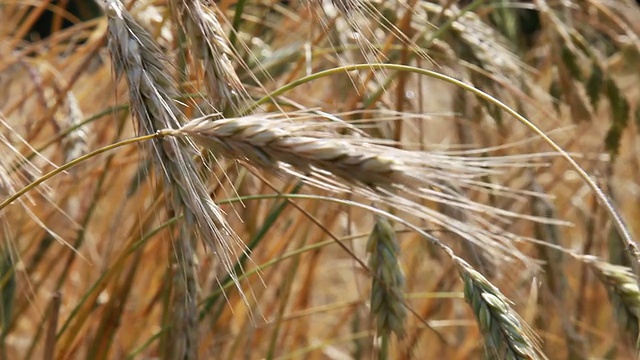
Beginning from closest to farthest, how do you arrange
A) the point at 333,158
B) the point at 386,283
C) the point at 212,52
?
→ the point at 333,158, the point at 212,52, the point at 386,283

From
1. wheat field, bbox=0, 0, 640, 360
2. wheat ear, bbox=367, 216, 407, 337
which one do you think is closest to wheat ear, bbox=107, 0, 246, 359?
wheat field, bbox=0, 0, 640, 360

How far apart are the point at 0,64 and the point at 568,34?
86 centimetres

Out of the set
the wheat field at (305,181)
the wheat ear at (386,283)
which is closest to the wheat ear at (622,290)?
the wheat field at (305,181)

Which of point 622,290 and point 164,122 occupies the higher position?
point 164,122

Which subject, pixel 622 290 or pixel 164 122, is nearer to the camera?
pixel 164 122

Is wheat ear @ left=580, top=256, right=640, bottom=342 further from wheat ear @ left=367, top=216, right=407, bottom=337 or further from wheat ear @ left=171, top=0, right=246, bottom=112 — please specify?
wheat ear @ left=171, top=0, right=246, bottom=112

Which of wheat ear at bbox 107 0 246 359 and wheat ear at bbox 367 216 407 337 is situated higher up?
wheat ear at bbox 107 0 246 359

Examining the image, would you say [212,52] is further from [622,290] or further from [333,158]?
[622,290]

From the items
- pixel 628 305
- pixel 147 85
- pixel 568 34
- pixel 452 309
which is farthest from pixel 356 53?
pixel 147 85

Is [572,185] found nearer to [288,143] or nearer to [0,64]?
[0,64]

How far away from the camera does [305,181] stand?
654 mm

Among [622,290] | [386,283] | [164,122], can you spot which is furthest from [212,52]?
[622,290]

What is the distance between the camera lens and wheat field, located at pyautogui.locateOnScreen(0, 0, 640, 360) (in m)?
0.70

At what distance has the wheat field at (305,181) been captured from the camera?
70 cm
